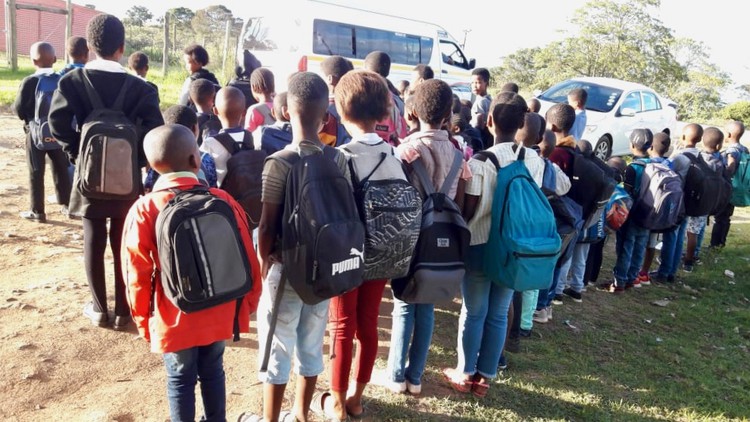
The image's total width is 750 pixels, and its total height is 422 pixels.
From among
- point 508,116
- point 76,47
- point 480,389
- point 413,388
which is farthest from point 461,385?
point 76,47

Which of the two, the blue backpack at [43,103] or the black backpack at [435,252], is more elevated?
the blue backpack at [43,103]

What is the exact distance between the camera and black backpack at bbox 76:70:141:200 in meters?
3.02

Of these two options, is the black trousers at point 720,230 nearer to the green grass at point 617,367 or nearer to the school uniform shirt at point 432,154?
the green grass at point 617,367

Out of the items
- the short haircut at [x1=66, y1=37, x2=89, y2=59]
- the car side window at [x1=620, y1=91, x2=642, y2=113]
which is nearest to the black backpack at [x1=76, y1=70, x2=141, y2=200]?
the short haircut at [x1=66, y1=37, x2=89, y2=59]

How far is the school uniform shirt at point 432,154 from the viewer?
2795mm

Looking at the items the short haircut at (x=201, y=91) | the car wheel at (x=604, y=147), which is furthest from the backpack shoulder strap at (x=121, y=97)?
the car wheel at (x=604, y=147)

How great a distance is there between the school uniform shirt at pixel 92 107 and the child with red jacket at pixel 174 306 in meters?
1.09

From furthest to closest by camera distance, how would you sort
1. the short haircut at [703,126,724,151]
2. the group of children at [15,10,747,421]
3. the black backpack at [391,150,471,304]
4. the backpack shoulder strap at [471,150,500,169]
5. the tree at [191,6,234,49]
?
the tree at [191,6,234,49], the short haircut at [703,126,724,151], the backpack shoulder strap at [471,150,500,169], the black backpack at [391,150,471,304], the group of children at [15,10,747,421]

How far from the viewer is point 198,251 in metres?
2.09

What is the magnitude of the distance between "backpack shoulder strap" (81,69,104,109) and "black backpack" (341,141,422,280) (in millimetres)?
1615

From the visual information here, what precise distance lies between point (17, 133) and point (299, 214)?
836 centimetres

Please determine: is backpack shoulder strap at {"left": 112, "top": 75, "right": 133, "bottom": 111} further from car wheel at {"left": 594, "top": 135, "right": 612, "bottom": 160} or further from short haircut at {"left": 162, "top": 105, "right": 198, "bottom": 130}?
car wheel at {"left": 594, "top": 135, "right": 612, "bottom": 160}

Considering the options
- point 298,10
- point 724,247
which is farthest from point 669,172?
point 298,10

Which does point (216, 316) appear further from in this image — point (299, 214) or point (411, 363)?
point (411, 363)
